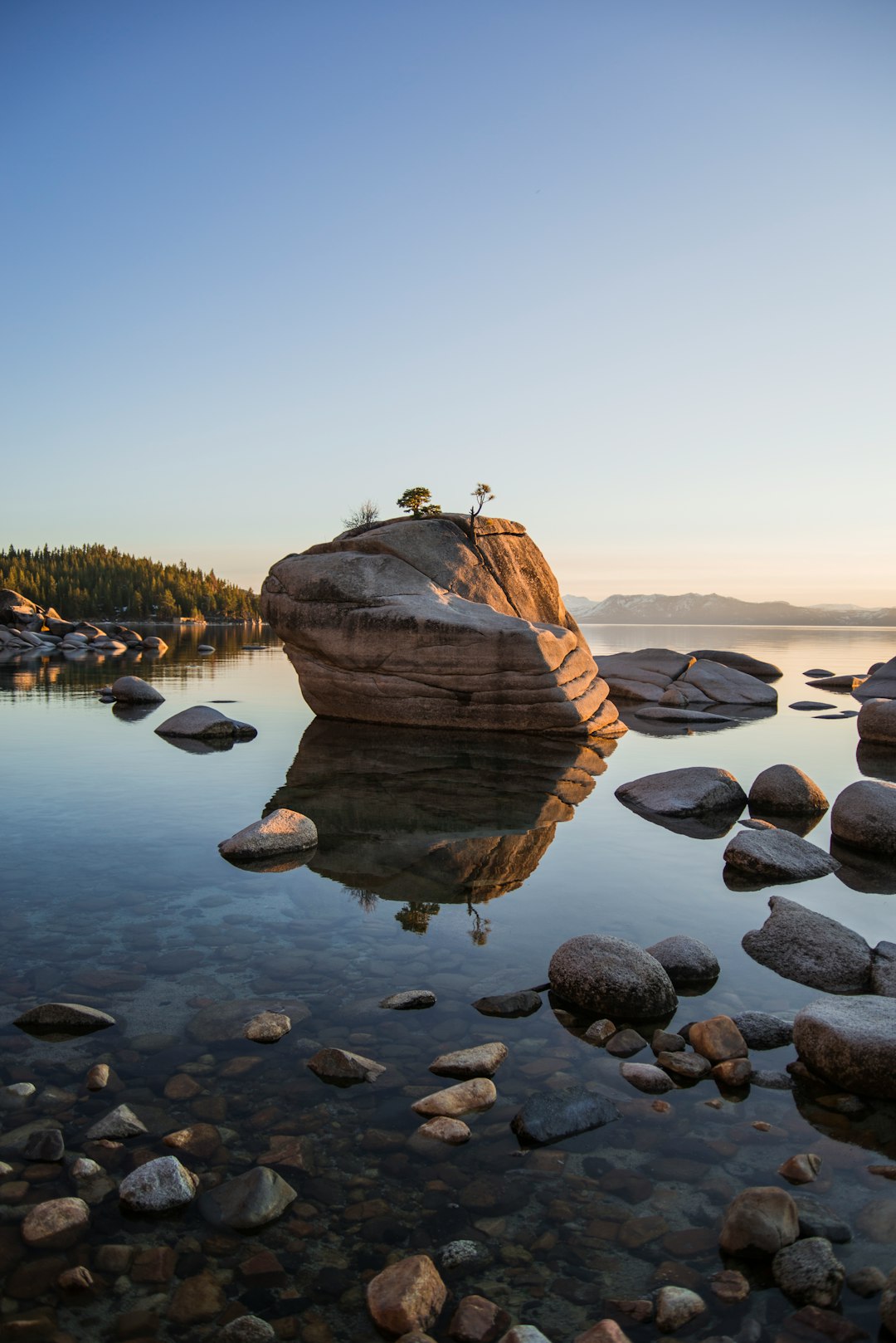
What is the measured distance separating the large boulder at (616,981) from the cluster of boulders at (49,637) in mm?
54098

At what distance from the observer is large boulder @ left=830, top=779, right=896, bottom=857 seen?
10.6 m

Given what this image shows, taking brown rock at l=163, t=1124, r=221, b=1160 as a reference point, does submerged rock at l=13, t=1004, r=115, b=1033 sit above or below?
above

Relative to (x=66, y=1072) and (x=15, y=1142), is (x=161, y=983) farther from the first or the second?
(x=15, y=1142)

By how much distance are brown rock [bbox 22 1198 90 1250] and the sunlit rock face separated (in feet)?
52.2

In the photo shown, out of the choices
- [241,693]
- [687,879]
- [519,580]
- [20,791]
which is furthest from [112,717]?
[687,879]

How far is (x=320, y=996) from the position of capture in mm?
5895

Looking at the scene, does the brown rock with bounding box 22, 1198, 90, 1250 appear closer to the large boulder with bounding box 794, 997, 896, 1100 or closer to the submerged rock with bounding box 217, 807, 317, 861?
the large boulder with bounding box 794, 997, 896, 1100

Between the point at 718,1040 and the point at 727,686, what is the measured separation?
91.4 ft

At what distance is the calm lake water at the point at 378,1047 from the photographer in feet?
11.3

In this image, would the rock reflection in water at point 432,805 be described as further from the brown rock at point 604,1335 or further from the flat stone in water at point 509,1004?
the brown rock at point 604,1335

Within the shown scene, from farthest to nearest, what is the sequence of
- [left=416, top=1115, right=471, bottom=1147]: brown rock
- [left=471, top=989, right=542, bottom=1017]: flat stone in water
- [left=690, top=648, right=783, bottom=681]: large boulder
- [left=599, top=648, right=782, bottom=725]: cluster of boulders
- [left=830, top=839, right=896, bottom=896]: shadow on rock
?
[left=690, top=648, right=783, bottom=681]: large boulder < [left=599, top=648, right=782, bottom=725]: cluster of boulders < [left=830, top=839, right=896, bottom=896]: shadow on rock < [left=471, top=989, right=542, bottom=1017]: flat stone in water < [left=416, top=1115, right=471, bottom=1147]: brown rock

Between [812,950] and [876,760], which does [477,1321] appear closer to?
[812,950]

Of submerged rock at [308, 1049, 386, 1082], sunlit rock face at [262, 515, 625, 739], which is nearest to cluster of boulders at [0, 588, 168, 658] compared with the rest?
sunlit rock face at [262, 515, 625, 739]

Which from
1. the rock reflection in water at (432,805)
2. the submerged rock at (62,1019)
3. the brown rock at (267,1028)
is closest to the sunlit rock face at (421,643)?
the rock reflection in water at (432,805)
